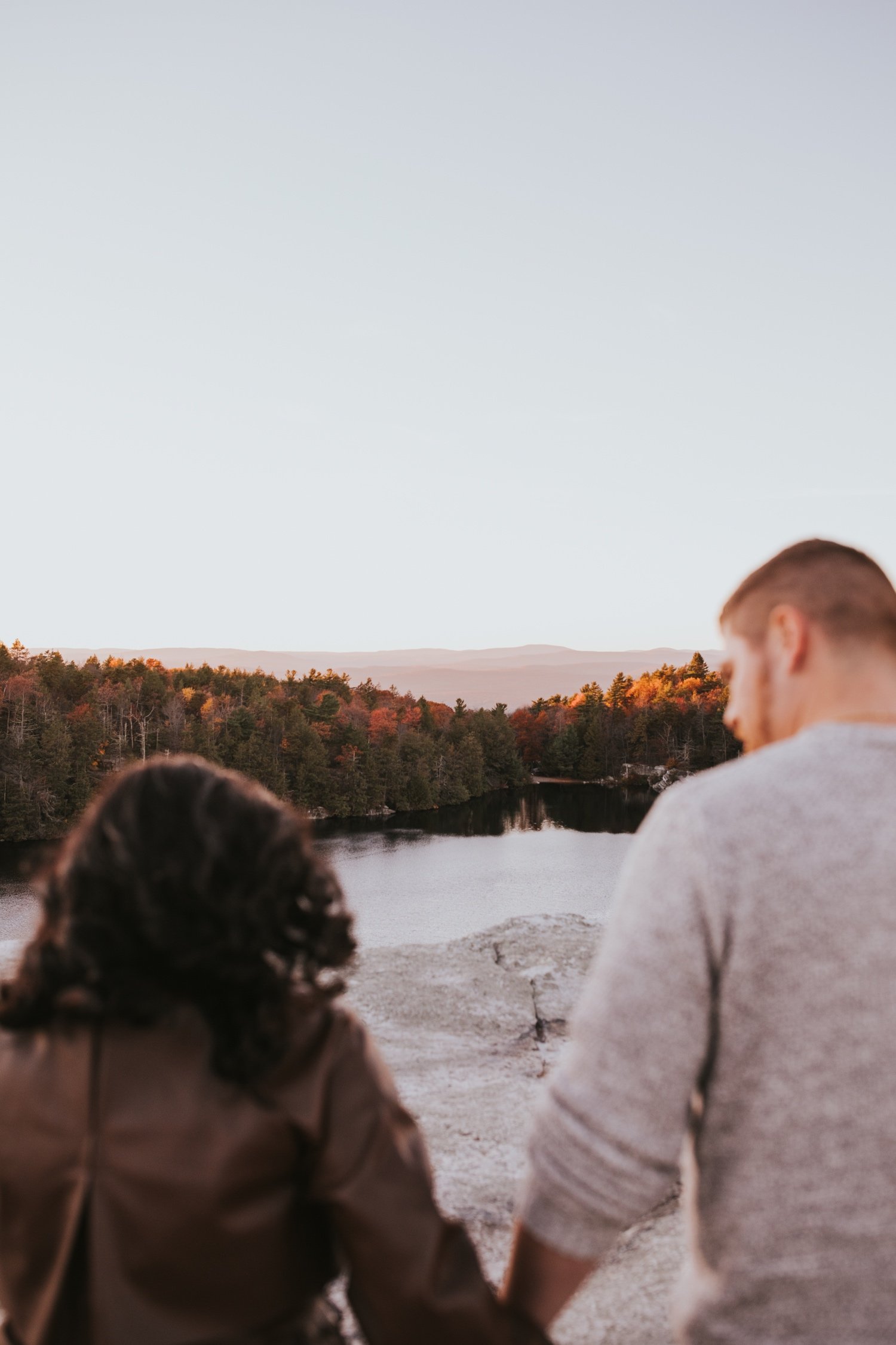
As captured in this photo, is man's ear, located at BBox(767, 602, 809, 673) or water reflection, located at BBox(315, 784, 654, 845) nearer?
man's ear, located at BBox(767, 602, 809, 673)

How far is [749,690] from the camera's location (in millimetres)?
1340

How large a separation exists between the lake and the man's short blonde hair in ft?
27.8

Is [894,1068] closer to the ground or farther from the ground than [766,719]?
closer to the ground

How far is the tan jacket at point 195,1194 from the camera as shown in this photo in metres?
1.20

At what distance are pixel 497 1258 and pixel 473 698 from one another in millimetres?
192528

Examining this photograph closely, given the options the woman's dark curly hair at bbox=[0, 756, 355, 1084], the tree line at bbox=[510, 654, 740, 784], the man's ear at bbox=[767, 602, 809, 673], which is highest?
the man's ear at bbox=[767, 602, 809, 673]

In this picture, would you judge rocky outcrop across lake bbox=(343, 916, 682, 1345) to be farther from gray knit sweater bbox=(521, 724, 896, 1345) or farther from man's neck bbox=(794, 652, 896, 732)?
man's neck bbox=(794, 652, 896, 732)

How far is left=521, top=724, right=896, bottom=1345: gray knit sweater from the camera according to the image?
106 centimetres

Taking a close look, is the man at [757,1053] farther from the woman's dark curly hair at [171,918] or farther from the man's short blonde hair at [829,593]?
the woman's dark curly hair at [171,918]

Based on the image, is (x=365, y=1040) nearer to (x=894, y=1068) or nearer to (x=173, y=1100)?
(x=173, y=1100)

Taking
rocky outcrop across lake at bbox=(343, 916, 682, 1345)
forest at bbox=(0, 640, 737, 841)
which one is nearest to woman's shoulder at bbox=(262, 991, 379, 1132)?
rocky outcrop across lake at bbox=(343, 916, 682, 1345)

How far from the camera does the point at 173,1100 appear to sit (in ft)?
3.97

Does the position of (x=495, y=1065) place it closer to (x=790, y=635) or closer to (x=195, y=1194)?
(x=195, y=1194)

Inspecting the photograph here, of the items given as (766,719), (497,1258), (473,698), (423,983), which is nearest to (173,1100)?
(766,719)
